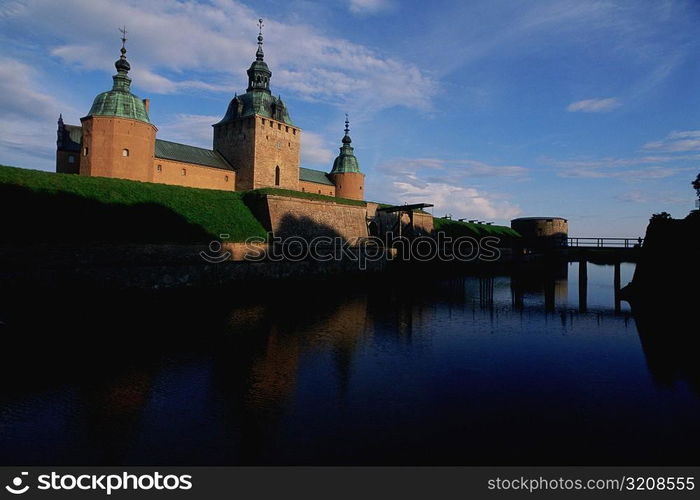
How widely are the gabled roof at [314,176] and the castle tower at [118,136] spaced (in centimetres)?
2127

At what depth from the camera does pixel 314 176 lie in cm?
4894

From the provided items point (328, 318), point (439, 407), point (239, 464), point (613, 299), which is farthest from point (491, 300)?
point (239, 464)

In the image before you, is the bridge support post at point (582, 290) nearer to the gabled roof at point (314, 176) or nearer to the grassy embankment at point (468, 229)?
the grassy embankment at point (468, 229)

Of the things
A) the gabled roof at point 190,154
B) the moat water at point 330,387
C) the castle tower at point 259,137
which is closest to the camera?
the moat water at point 330,387

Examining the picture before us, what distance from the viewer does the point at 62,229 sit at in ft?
53.9

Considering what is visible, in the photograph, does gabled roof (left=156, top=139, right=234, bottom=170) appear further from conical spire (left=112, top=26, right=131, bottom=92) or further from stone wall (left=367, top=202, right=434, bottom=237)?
stone wall (left=367, top=202, right=434, bottom=237)

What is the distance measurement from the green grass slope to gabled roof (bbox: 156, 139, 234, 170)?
10010 mm

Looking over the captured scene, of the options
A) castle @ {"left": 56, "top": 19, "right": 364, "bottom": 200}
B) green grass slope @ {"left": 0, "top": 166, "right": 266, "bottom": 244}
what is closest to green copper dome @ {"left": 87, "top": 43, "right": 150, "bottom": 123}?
castle @ {"left": 56, "top": 19, "right": 364, "bottom": 200}

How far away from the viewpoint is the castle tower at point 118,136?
25969mm

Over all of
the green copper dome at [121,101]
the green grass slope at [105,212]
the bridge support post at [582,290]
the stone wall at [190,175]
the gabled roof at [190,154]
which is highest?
the green copper dome at [121,101]

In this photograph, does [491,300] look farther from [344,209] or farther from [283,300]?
[344,209]

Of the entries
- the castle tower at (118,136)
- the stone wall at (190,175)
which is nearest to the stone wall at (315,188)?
the stone wall at (190,175)

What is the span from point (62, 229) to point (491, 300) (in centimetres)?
2103
